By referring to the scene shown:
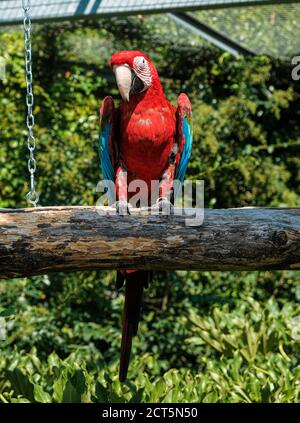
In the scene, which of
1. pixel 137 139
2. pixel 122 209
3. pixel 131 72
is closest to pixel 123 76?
pixel 131 72

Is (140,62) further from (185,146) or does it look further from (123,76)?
(185,146)

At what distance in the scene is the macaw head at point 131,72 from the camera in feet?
7.34

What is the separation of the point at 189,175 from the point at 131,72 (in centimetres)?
181

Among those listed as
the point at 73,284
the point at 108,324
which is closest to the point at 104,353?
the point at 108,324

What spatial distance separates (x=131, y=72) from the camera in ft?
7.37

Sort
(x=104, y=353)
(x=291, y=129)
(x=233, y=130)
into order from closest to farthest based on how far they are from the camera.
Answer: (x=104, y=353), (x=233, y=130), (x=291, y=129)

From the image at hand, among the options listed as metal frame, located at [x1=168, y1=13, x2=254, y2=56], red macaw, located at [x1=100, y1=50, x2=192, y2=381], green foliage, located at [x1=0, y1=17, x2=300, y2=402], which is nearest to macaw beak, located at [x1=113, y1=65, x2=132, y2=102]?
red macaw, located at [x1=100, y1=50, x2=192, y2=381]

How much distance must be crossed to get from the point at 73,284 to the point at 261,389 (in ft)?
4.68

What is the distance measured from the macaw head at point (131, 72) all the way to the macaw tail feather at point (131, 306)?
0.61m

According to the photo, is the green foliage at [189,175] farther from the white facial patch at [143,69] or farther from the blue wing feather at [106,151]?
the white facial patch at [143,69]

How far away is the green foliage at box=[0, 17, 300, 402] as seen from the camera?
330 centimetres

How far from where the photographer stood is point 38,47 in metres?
4.26

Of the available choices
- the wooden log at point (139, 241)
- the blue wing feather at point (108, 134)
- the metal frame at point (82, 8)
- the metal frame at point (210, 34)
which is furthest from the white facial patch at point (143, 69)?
the metal frame at point (210, 34)
